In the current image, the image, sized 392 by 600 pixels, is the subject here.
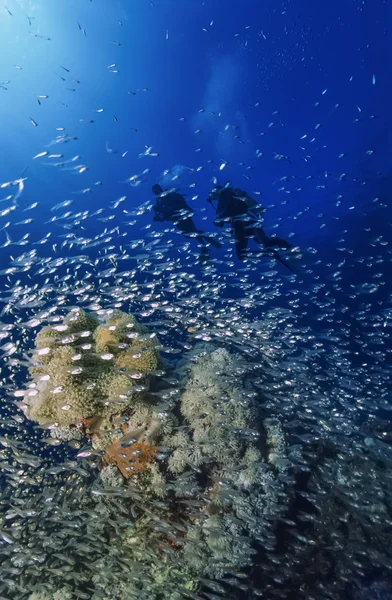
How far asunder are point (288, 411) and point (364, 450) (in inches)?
135

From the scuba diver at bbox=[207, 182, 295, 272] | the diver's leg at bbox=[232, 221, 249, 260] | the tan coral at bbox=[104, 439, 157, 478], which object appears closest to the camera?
the tan coral at bbox=[104, 439, 157, 478]

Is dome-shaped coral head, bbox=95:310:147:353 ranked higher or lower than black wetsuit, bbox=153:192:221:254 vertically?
lower

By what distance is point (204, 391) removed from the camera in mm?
7773

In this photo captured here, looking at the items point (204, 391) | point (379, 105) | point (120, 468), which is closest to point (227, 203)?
point (204, 391)

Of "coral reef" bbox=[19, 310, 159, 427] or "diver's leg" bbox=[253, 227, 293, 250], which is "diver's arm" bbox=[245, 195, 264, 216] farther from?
"coral reef" bbox=[19, 310, 159, 427]

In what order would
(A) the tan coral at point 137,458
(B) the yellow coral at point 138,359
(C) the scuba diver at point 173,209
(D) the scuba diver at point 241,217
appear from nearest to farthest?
1. (B) the yellow coral at point 138,359
2. (A) the tan coral at point 137,458
3. (D) the scuba diver at point 241,217
4. (C) the scuba diver at point 173,209

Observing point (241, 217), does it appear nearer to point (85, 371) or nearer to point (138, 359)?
point (138, 359)

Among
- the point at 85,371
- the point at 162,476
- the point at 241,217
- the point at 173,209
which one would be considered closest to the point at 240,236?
the point at 241,217

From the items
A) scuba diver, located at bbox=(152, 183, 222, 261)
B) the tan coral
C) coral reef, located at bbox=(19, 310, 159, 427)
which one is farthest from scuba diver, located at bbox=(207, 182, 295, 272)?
the tan coral

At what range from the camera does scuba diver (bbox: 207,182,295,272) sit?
1127 cm

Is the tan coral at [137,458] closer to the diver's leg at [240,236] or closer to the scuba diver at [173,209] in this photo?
the scuba diver at [173,209]

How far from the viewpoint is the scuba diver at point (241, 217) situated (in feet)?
37.0

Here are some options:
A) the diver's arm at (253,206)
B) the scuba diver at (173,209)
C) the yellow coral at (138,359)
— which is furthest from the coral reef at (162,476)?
the diver's arm at (253,206)

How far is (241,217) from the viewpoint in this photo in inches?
447
